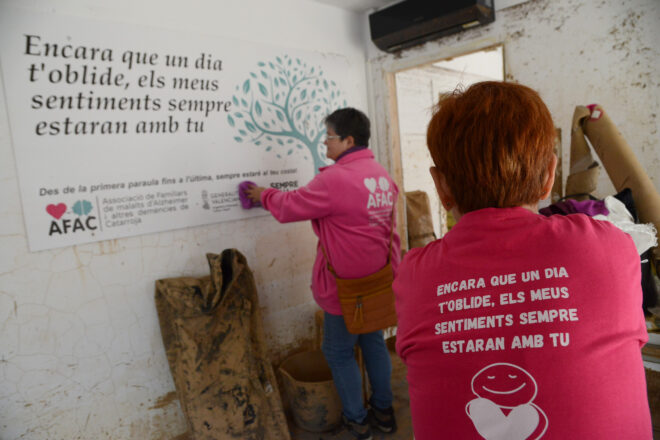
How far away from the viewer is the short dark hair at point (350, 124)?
204cm

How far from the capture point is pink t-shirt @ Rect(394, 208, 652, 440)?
0.68 metres

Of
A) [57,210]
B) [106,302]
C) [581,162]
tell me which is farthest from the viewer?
[106,302]

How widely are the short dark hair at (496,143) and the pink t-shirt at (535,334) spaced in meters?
0.05

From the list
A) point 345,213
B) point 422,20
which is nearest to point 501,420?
point 345,213

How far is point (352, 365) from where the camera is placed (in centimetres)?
204

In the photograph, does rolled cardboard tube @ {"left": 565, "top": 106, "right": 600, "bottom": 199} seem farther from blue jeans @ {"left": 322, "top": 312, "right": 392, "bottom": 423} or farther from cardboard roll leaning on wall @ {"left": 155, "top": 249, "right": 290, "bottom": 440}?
cardboard roll leaning on wall @ {"left": 155, "top": 249, "right": 290, "bottom": 440}

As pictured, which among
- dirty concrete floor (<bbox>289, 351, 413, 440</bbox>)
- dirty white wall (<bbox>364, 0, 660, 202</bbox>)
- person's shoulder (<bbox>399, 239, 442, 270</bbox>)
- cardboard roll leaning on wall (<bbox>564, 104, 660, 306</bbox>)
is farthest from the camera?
dirty concrete floor (<bbox>289, 351, 413, 440</bbox>)

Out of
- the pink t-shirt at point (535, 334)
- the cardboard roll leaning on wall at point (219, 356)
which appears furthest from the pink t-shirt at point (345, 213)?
the pink t-shirt at point (535, 334)

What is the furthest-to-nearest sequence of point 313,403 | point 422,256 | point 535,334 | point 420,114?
point 420,114, point 313,403, point 422,256, point 535,334

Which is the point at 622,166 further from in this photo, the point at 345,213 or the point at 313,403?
the point at 313,403

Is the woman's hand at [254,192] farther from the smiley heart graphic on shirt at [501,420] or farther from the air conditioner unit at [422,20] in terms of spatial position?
the smiley heart graphic on shirt at [501,420]

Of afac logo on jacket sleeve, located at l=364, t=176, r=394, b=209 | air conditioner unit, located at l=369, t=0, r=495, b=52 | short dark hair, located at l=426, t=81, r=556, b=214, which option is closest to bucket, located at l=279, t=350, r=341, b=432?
afac logo on jacket sleeve, located at l=364, t=176, r=394, b=209

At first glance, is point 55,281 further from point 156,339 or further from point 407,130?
point 407,130

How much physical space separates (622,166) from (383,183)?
982 mm
